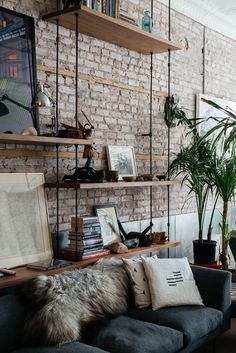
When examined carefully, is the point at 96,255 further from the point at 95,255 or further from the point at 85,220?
the point at 85,220

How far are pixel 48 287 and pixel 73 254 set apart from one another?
62cm

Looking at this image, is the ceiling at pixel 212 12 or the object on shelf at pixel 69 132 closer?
the object on shelf at pixel 69 132

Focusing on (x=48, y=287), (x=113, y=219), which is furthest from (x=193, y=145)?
(x=48, y=287)

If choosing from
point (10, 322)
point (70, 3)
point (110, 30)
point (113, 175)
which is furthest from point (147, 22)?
point (10, 322)

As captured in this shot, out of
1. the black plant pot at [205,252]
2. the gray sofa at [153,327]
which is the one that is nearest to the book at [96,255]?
the gray sofa at [153,327]

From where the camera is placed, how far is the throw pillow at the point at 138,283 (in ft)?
11.2

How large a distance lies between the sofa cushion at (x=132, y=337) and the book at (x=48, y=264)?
19.6 inches

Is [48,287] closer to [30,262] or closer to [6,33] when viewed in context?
[30,262]

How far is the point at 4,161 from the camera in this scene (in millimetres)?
3287

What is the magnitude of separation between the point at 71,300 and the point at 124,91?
7.20ft

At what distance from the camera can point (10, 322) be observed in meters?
2.71

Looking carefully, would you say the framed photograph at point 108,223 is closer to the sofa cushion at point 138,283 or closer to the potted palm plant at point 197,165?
the sofa cushion at point 138,283

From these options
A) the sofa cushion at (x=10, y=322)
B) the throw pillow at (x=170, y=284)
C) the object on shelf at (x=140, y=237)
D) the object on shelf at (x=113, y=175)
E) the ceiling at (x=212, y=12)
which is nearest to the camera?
the sofa cushion at (x=10, y=322)

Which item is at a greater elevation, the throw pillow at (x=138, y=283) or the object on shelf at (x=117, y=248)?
the object on shelf at (x=117, y=248)
